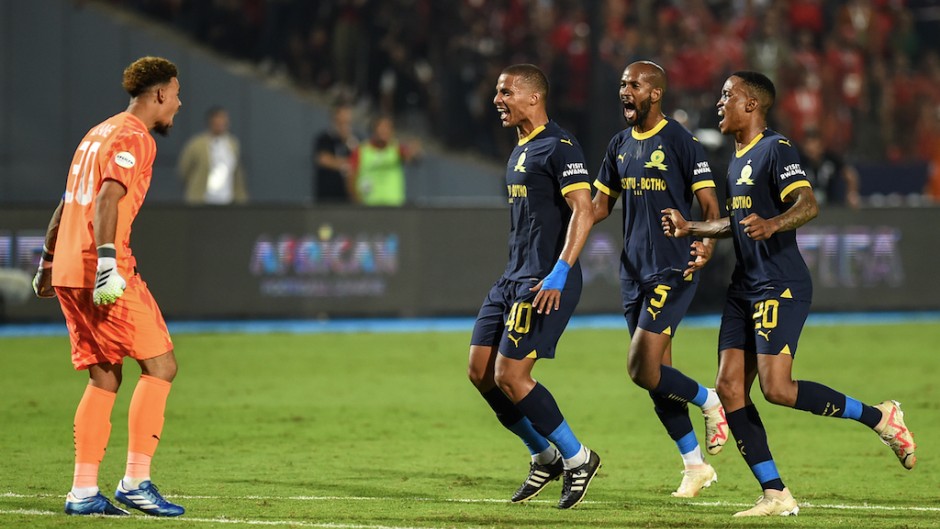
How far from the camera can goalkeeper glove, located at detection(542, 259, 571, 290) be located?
23.5 ft

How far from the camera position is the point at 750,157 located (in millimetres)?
7336

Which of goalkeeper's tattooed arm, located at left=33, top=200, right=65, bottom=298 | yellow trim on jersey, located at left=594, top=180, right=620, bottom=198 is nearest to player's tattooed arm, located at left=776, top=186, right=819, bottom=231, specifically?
yellow trim on jersey, located at left=594, top=180, right=620, bottom=198

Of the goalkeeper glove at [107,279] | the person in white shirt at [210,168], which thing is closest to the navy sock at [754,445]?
the goalkeeper glove at [107,279]

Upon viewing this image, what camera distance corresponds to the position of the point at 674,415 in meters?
8.04

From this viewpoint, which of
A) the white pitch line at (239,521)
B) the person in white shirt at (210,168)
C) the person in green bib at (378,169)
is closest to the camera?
the white pitch line at (239,521)

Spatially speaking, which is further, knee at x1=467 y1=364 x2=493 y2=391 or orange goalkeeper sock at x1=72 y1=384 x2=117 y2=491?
knee at x1=467 y1=364 x2=493 y2=391

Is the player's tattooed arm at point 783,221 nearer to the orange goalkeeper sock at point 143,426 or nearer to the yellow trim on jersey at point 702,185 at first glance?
the yellow trim on jersey at point 702,185

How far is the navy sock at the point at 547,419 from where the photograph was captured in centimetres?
732

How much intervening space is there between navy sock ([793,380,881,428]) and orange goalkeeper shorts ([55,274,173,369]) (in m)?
3.27

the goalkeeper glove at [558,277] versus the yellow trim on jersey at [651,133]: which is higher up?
the yellow trim on jersey at [651,133]

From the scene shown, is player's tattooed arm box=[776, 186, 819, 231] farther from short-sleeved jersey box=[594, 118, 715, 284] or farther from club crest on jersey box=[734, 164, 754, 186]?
short-sleeved jersey box=[594, 118, 715, 284]

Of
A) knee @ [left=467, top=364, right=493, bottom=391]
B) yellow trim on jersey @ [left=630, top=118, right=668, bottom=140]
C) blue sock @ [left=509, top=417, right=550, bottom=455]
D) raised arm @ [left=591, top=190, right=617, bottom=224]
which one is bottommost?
blue sock @ [left=509, top=417, right=550, bottom=455]

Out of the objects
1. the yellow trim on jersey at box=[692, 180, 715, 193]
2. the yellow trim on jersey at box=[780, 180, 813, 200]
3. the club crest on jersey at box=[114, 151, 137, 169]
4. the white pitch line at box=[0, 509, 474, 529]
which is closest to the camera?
the white pitch line at box=[0, 509, 474, 529]

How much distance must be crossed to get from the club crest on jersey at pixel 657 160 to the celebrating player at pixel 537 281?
1.60 feet
